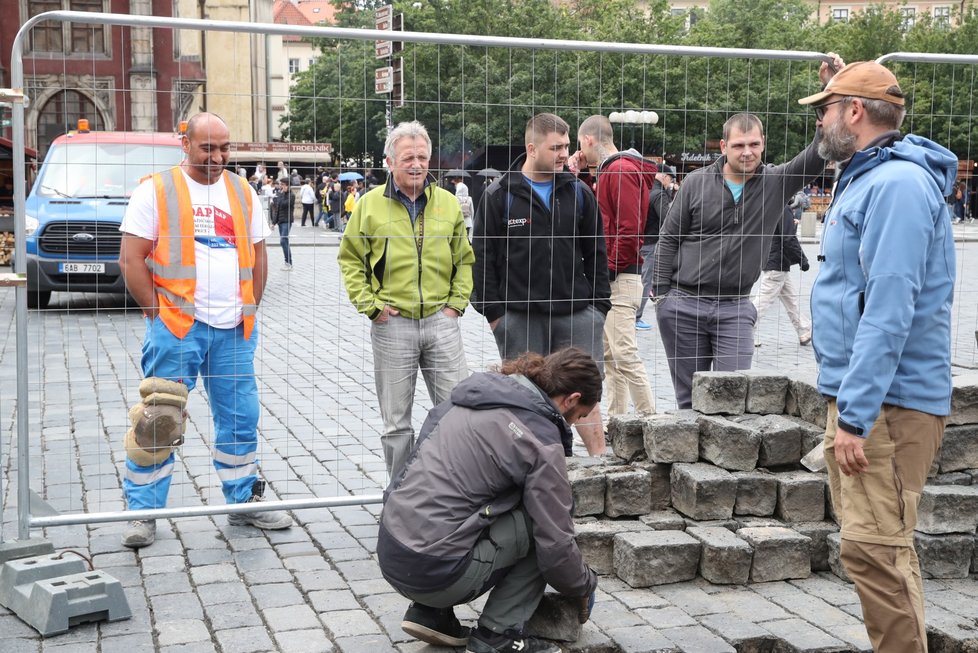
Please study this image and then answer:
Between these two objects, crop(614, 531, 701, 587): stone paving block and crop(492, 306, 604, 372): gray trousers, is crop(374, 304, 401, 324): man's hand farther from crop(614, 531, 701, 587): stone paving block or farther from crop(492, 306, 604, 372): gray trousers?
crop(614, 531, 701, 587): stone paving block

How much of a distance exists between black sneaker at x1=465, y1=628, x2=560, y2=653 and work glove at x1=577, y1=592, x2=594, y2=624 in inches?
6.1

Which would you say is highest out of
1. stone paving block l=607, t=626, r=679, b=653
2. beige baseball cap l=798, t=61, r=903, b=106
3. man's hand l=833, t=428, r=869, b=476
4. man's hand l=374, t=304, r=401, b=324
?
beige baseball cap l=798, t=61, r=903, b=106

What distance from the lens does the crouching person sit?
4129mm

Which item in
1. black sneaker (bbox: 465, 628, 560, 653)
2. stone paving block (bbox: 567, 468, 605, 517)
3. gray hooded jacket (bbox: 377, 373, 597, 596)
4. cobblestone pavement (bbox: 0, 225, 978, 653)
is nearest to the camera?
gray hooded jacket (bbox: 377, 373, 597, 596)

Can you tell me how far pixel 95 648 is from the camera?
434 cm

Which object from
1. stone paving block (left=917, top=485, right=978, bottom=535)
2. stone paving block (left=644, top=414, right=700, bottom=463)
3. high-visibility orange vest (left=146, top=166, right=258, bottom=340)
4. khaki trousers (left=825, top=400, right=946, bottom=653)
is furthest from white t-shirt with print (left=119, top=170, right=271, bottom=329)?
stone paving block (left=917, top=485, right=978, bottom=535)

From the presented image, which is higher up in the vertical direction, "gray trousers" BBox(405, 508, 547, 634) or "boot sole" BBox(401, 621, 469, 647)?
"gray trousers" BBox(405, 508, 547, 634)

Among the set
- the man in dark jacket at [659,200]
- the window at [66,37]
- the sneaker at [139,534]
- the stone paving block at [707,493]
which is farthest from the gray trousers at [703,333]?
the window at [66,37]

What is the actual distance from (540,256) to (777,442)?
1.57 m

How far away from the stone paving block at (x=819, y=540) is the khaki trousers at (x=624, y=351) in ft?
7.17

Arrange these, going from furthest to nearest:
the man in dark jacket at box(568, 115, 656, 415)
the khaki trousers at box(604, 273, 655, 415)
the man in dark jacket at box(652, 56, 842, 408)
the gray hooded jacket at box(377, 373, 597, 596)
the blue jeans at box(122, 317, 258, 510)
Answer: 1. the khaki trousers at box(604, 273, 655, 415)
2. the man in dark jacket at box(568, 115, 656, 415)
3. the man in dark jacket at box(652, 56, 842, 408)
4. the blue jeans at box(122, 317, 258, 510)
5. the gray hooded jacket at box(377, 373, 597, 596)

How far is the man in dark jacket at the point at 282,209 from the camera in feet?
18.8

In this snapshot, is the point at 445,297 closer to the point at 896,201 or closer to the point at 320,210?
the point at 320,210

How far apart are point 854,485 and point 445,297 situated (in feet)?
8.36
